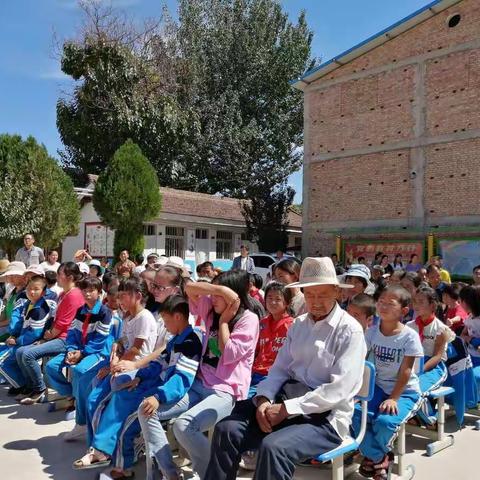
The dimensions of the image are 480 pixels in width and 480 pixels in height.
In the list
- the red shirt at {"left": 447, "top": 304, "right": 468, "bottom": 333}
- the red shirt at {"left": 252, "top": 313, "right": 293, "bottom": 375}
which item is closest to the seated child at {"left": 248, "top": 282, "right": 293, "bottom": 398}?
the red shirt at {"left": 252, "top": 313, "right": 293, "bottom": 375}

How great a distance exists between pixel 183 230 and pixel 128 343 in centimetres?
2057

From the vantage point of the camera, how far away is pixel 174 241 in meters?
24.8

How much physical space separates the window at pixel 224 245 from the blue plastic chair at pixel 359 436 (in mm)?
23517

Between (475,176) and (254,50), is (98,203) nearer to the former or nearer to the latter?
(475,176)

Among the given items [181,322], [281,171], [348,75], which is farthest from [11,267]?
[281,171]

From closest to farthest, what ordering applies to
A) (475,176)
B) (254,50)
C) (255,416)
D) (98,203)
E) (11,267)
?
(255,416) → (11,267) → (475,176) → (98,203) → (254,50)

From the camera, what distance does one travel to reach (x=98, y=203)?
796 inches

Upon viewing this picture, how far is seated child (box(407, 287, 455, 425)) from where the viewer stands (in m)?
4.57

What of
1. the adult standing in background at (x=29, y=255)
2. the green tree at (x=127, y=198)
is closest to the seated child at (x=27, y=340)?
the adult standing in background at (x=29, y=255)

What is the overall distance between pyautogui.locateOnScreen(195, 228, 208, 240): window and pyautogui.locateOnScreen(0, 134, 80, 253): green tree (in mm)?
8567

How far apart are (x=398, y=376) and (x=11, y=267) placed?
→ 18.4 feet

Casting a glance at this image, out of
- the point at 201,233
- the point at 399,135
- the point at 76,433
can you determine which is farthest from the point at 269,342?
the point at 201,233

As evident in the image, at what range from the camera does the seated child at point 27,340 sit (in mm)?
6203

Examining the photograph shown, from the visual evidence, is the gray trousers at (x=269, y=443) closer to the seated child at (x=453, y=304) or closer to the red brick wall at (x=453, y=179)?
the seated child at (x=453, y=304)
